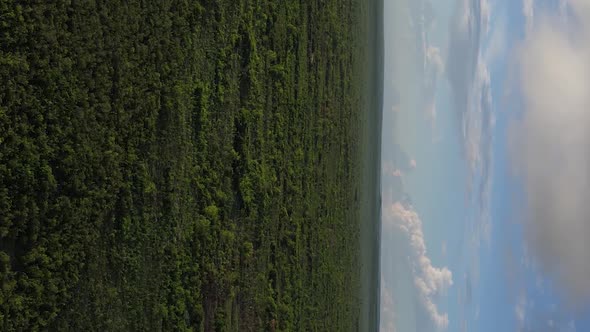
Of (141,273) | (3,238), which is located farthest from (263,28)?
(3,238)

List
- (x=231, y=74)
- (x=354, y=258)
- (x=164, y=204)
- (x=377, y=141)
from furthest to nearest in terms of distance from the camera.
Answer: (x=377, y=141)
(x=354, y=258)
(x=231, y=74)
(x=164, y=204)

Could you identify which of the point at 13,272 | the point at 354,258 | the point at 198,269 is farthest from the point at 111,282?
the point at 354,258

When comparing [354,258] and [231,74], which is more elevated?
[231,74]

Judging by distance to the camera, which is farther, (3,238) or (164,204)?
(164,204)

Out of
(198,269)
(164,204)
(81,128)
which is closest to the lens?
(81,128)

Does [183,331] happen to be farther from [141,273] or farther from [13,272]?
[13,272]

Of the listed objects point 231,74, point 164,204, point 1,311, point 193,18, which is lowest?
point 1,311
